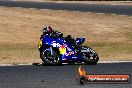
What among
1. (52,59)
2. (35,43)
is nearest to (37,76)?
(52,59)

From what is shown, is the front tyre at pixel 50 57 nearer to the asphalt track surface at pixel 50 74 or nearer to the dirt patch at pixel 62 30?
the asphalt track surface at pixel 50 74

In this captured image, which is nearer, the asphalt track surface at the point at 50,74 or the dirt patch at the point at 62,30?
the asphalt track surface at the point at 50,74

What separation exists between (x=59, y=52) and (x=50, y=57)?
14.5 inches

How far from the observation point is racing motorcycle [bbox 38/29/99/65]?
1814 cm

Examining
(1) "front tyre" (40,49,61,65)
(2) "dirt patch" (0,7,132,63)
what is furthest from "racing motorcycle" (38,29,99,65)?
(2) "dirt patch" (0,7,132,63)

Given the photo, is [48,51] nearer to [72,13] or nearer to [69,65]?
[69,65]

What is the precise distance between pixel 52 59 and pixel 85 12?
78.9ft

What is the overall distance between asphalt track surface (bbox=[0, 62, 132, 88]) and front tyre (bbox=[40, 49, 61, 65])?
0.32m

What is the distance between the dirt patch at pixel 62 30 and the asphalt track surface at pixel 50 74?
114 inches

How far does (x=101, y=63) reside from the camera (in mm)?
18656

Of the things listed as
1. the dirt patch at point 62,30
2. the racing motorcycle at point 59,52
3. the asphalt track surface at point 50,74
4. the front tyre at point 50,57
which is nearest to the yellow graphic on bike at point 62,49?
the racing motorcycle at point 59,52

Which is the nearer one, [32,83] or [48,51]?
[32,83]

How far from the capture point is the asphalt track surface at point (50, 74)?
13656 mm

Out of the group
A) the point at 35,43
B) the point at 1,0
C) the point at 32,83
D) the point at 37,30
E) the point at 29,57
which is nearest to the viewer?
the point at 32,83
